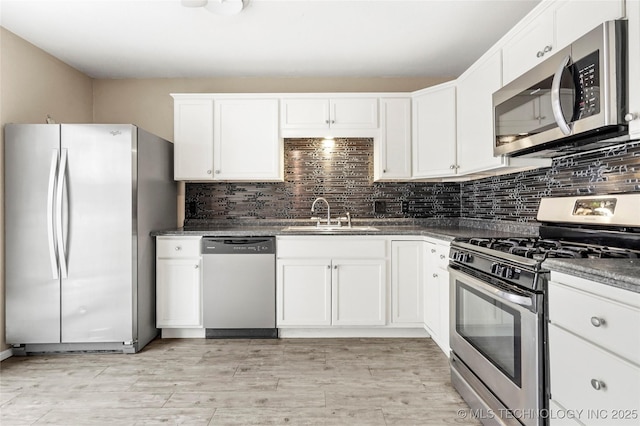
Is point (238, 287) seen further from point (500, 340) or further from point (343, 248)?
point (500, 340)

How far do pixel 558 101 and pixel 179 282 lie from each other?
2.83 metres

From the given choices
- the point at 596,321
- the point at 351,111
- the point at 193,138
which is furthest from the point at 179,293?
the point at 596,321

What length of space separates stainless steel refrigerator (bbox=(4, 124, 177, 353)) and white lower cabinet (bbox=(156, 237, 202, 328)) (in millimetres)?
264

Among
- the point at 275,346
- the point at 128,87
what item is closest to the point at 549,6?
the point at 275,346

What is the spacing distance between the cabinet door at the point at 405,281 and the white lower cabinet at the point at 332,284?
0.08m

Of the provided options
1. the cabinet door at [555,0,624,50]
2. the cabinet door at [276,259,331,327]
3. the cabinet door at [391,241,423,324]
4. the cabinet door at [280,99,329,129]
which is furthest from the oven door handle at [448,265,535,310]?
the cabinet door at [280,99,329,129]

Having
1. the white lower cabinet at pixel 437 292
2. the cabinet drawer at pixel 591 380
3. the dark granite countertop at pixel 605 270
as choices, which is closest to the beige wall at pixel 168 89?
the white lower cabinet at pixel 437 292

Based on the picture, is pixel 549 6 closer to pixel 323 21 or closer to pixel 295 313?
pixel 323 21

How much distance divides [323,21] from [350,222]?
1.77m

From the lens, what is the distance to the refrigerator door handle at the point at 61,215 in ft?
8.66

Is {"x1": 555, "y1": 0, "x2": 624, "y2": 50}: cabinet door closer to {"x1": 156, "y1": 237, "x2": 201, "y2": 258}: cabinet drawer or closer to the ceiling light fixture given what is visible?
the ceiling light fixture

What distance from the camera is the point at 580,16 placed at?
1604 millimetres

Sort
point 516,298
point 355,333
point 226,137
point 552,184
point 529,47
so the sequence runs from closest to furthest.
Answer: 1. point 516,298
2. point 529,47
3. point 552,184
4. point 355,333
5. point 226,137

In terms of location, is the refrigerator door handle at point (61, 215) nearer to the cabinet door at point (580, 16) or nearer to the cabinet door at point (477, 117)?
the cabinet door at point (477, 117)
